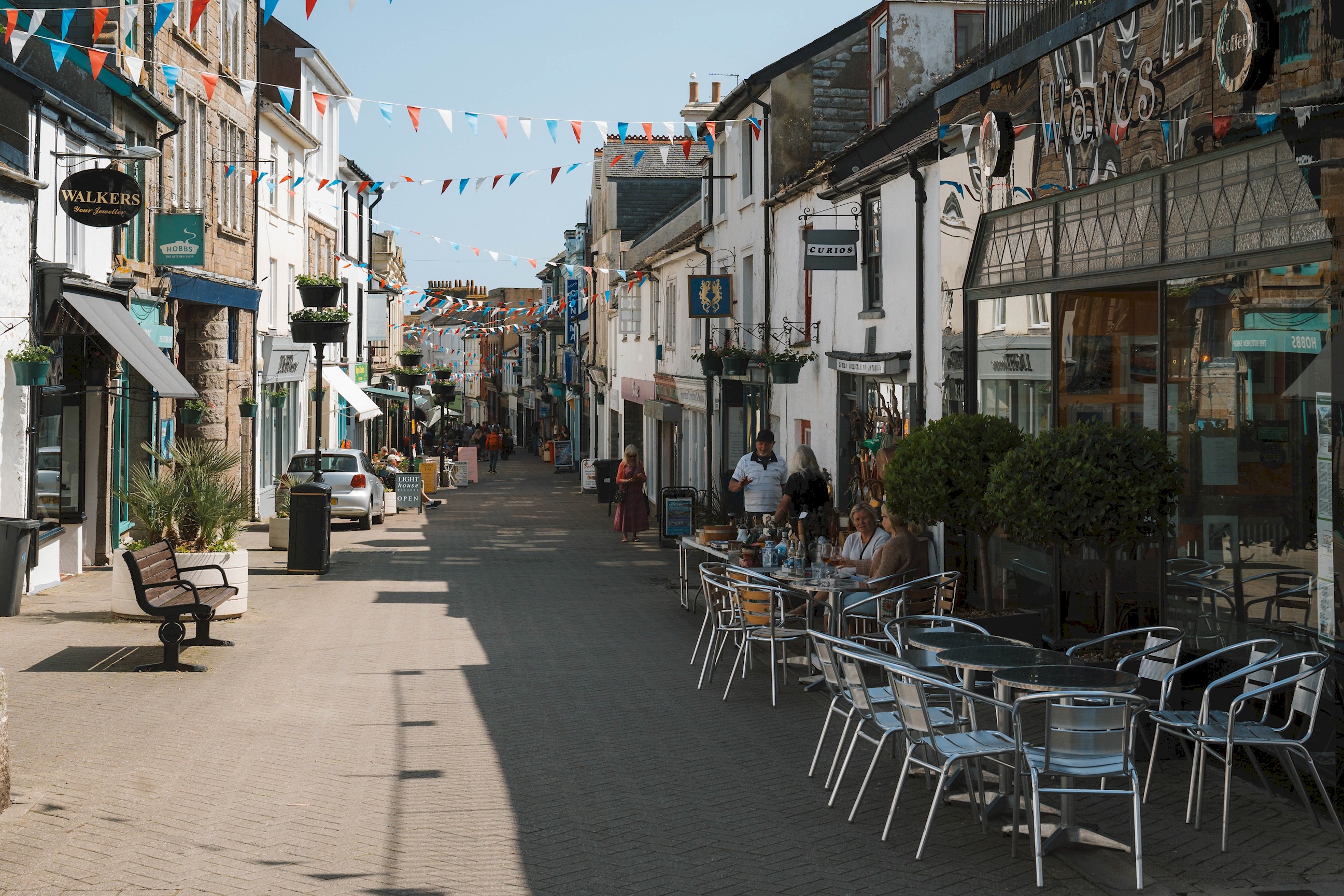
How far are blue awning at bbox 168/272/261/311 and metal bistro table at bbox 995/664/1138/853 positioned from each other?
16003 millimetres

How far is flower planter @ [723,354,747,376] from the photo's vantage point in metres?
20.7

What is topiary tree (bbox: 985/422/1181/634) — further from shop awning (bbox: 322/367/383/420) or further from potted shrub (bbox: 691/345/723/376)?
shop awning (bbox: 322/367/383/420)

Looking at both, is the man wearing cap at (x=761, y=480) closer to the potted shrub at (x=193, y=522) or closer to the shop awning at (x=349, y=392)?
the potted shrub at (x=193, y=522)

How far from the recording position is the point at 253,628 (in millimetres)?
12883

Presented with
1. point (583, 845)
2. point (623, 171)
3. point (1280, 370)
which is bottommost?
point (583, 845)

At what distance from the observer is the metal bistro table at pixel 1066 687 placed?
242 inches

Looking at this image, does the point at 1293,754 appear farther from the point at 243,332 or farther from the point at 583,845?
the point at 243,332

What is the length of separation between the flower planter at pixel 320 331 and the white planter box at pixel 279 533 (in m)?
2.91

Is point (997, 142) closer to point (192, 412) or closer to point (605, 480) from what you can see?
point (192, 412)

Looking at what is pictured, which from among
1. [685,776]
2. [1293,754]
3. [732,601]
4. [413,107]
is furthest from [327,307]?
[1293,754]

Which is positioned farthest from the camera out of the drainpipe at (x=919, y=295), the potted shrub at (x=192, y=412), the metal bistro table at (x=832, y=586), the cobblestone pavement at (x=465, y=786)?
the potted shrub at (x=192, y=412)

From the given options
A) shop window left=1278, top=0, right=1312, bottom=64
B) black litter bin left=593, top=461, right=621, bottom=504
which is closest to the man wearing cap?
shop window left=1278, top=0, right=1312, bottom=64

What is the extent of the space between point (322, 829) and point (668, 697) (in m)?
3.80

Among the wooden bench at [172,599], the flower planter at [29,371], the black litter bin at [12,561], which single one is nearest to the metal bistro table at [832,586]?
the wooden bench at [172,599]
